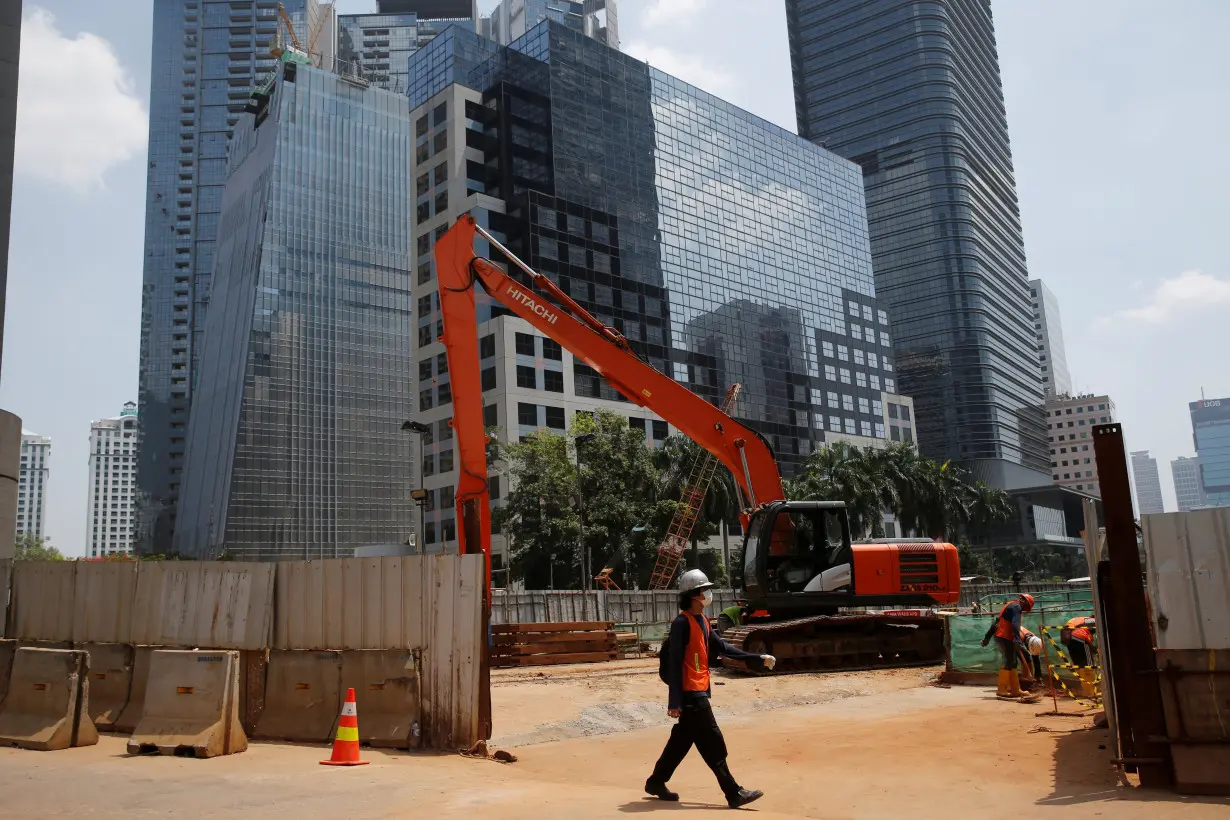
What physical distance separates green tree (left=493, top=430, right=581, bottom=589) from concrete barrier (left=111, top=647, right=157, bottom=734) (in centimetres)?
4326

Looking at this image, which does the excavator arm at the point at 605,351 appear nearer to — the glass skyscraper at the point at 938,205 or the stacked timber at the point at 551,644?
the stacked timber at the point at 551,644

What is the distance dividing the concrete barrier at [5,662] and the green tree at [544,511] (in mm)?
43115

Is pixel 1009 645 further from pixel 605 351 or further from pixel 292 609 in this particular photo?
pixel 292 609

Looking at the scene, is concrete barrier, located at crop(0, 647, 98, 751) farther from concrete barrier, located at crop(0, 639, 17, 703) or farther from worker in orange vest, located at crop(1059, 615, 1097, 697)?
worker in orange vest, located at crop(1059, 615, 1097, 697)

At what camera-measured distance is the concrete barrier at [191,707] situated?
971 cm

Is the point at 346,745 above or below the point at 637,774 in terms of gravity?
above

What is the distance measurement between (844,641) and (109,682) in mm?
14032

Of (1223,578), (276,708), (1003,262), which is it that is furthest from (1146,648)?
(1003,262)

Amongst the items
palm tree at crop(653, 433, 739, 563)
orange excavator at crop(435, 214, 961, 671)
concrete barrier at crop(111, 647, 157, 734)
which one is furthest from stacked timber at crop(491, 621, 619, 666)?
palm tree at crop(653, 433, 739, 563)

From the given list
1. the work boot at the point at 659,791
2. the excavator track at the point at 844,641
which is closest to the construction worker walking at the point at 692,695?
the work boot at the point at 659,791

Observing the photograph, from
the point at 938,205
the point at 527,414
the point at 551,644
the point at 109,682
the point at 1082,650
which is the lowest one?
the point at 551,644

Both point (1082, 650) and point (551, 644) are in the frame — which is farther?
point (551, 644)

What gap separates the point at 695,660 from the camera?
751cm

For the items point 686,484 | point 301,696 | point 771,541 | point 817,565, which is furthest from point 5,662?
point 686,484
